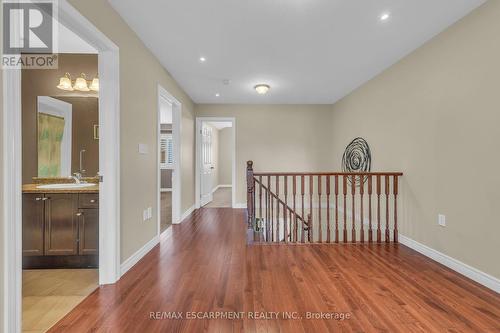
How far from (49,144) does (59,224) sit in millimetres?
1080

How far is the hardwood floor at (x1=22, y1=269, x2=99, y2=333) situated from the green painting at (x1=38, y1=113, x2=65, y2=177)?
3.70ft

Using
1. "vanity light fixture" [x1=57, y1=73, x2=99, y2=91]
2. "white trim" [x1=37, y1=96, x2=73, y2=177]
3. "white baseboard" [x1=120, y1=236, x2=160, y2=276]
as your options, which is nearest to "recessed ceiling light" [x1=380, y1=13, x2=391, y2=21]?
"vanity light fixture" [x1=57, y1=73, x2=99, y2=91]

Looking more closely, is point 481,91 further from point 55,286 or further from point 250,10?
point 55,286

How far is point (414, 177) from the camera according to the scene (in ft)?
9.96

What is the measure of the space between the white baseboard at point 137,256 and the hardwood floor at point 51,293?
9.5 inches

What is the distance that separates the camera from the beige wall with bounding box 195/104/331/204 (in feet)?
18.8

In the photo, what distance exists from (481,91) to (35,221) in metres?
4.45

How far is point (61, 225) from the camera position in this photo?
7.91ft

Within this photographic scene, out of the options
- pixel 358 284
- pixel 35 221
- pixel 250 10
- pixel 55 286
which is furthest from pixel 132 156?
pixel 358 284

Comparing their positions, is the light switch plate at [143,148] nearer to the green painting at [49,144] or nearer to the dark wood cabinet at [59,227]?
the dark wood cabinet at [59,227]

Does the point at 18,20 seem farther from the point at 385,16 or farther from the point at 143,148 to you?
the point at 385,16

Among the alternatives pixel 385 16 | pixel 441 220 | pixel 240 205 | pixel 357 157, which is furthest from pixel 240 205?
pixel 385 16

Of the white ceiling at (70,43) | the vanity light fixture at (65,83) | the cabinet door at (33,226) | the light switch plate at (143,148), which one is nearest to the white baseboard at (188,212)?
the light switch plate at (143,148)

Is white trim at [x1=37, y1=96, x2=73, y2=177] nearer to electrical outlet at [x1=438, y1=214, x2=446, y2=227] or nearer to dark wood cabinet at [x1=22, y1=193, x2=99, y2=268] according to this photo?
dark wood cabinet at [x1=22, y1=193, x2=99, y2=268]
